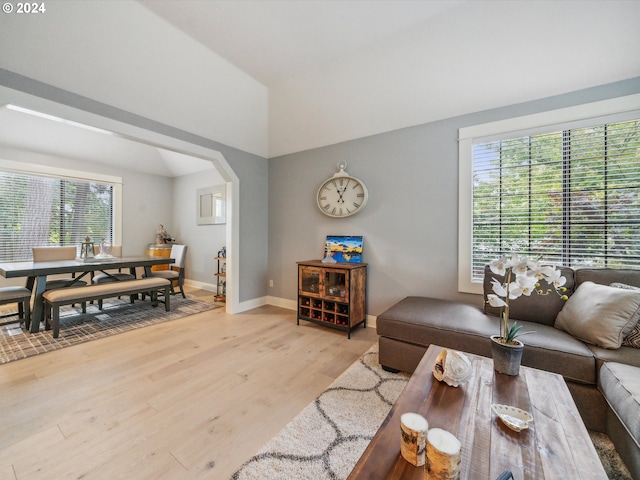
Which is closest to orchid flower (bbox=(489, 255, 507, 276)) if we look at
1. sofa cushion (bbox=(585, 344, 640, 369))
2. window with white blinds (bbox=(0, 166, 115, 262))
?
sofa cushion (bbox=(585, 344, 640, 369))

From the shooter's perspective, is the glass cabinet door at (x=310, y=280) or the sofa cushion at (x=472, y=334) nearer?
the sofa cushion at (x=472, y=334)

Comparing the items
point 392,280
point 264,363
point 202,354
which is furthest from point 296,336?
point 392,280

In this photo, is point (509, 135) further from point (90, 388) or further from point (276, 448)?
point (90, 388)

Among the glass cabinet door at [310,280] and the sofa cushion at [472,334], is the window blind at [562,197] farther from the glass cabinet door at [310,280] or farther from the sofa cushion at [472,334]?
the glass cabinet door at [310,280]

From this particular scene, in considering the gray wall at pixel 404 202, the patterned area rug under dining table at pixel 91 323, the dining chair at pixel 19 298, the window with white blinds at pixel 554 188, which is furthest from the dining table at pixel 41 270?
the window with white blinds at pixel 554 188

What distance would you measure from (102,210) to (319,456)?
19.4ft

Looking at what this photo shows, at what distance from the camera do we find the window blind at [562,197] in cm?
206

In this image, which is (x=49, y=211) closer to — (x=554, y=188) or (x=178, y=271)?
(x=178, y=271)

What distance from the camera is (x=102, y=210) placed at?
5016mm

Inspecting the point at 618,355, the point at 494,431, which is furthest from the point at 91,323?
the point at 618,355

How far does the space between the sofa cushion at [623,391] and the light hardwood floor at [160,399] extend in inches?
63.3

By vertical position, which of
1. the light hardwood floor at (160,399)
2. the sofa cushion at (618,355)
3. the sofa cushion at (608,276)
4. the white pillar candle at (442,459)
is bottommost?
the light hardwood floor at (160,399)

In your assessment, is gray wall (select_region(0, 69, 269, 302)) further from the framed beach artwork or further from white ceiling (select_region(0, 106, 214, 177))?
the framed beach artwork

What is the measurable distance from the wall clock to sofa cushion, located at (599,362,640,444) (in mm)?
2390
